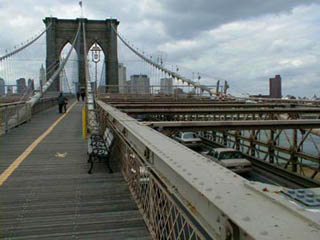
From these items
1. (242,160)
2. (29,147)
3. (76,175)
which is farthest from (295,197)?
(242,160)

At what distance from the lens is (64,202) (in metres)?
4.89

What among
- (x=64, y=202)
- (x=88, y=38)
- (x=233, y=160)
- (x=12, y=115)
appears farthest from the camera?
(x=88, y=38)

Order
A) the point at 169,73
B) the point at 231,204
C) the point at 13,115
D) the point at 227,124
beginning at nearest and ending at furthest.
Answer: the point at 231,204 → the point at 227,124 → the point at 13,115 → the point at 169,73

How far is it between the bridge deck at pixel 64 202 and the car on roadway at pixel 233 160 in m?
9.58

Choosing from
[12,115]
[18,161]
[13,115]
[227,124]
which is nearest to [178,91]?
[13,115]

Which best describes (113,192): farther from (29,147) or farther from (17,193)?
(29,147)

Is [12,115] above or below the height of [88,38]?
below

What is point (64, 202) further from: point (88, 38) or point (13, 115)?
point (88, 38)

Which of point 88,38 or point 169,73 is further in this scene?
point 88,38

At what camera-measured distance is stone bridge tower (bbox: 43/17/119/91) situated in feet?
188

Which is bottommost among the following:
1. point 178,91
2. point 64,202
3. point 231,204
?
point 64,202

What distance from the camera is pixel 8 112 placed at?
42.4 ft

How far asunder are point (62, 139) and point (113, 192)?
20.6 ft

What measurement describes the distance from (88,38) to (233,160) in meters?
49.0
